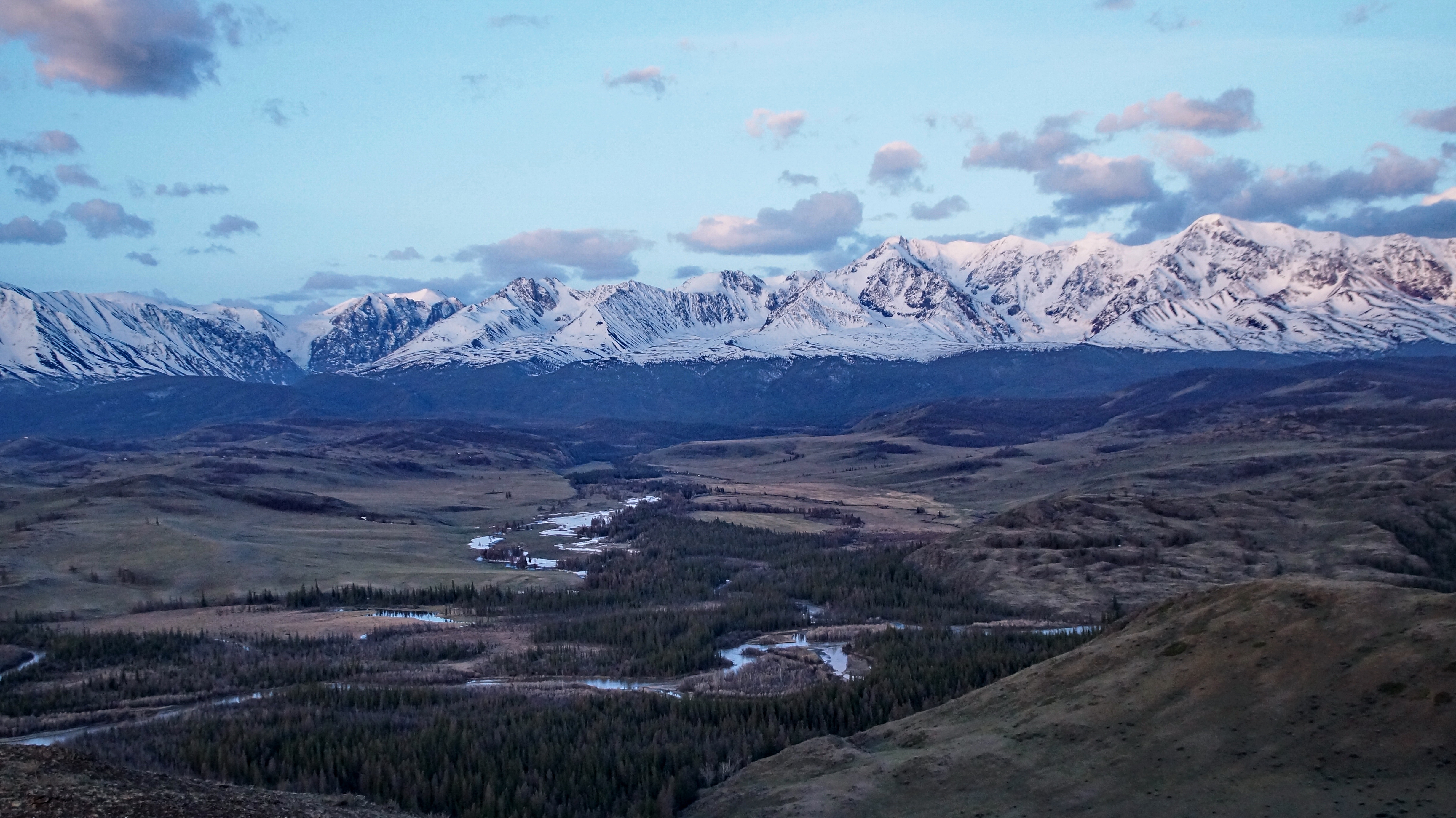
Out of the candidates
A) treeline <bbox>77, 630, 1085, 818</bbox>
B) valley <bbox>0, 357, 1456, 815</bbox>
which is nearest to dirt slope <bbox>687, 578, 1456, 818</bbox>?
valley <bbox>0, 357, 1456, 815</bbox>

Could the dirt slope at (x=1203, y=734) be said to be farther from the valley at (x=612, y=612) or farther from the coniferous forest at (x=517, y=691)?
the coniferous forest at (x=517, y=691)

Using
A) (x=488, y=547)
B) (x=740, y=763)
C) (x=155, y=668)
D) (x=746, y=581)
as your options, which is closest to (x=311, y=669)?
(x=155, y=668)

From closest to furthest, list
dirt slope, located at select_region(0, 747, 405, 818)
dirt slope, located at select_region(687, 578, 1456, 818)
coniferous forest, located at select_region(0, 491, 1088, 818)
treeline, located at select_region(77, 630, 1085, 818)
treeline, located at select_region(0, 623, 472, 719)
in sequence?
dirt slope, located at select_region(0, 747, 405, 818) < dirt slope, located at select_region(687, 578, 1456, 818) < treeline, located at select_region(77, 630, 1085, 818) < coniferous forest, located at select_region(0, 491, 1088, 818) < treeline, located at select_region(0, 623, 472, 719)

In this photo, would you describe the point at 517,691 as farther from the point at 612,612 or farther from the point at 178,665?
the point at 612,612

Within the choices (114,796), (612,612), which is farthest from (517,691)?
(114,796)

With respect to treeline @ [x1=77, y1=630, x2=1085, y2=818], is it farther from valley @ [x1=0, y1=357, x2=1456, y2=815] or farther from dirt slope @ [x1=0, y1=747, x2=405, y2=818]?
dirt slope @ [x1=0, y1=747, x2=405, y2=818]

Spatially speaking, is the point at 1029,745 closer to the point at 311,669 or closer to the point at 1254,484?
the point at 311,669
